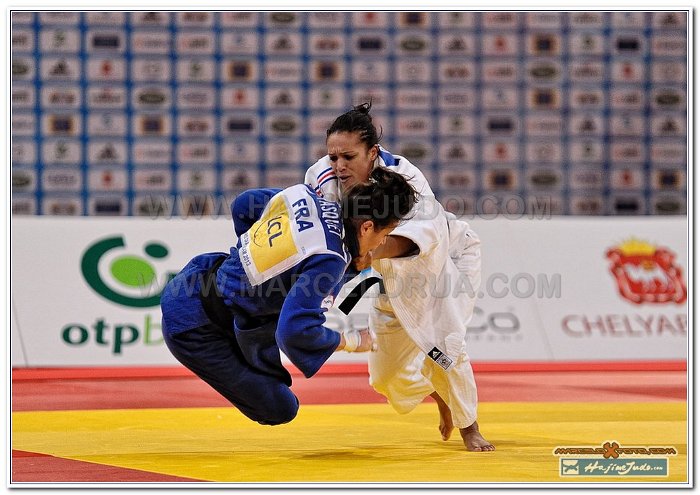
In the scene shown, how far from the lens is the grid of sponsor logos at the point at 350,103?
8.78 meters

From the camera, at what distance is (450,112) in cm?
912

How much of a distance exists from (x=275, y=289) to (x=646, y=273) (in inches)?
195

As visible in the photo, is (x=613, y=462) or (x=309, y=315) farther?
(x=613, y=462)

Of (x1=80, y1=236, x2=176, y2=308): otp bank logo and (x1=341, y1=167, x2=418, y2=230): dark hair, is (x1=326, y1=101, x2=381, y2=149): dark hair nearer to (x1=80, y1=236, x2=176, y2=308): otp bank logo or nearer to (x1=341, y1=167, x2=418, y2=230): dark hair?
(x1=341, y1=167, x2=418, y2=230): dark hair

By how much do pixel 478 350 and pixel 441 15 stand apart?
12.1 ft

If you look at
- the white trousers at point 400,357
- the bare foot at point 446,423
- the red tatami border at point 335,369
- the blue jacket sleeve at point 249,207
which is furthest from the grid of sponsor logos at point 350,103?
the blue jacket sleeve at point 249,207

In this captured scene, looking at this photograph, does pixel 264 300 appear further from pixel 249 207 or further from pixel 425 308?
pixel 425 308

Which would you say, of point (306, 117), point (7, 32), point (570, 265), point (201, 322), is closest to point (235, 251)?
point (201, 322)

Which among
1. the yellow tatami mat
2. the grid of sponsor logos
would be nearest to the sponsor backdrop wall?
the grid of sponsor logos

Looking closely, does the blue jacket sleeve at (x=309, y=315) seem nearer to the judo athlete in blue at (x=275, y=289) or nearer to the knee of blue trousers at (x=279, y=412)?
the judo athlete in blue at (x=275, y=289)

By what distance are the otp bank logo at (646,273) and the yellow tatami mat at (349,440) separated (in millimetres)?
2233

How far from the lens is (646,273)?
24.6 feet

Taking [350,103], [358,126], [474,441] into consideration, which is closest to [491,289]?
[350,103]

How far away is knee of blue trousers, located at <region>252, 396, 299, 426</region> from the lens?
3664mm
